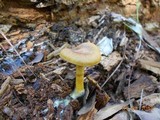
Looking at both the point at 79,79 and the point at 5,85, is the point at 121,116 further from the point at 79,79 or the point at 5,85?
the point at 5,85

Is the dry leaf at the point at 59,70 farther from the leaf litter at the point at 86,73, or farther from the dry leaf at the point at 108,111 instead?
the dry leaf at the point at 108,111

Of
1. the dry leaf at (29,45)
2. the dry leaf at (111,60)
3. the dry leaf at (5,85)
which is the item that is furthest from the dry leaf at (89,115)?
the dry leaf at (29,45)

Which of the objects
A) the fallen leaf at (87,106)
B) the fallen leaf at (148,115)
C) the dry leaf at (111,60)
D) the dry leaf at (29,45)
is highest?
the dry leaf at (29,45)

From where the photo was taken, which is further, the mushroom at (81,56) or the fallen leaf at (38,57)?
the fallen leaf at (38,57)

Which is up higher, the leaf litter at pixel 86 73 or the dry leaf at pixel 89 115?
the leaf litter at pixel 86 73

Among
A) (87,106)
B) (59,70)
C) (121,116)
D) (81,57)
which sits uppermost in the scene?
(81,57)

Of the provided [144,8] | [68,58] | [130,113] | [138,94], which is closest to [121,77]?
[138,94]

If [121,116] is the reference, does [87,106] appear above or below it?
above

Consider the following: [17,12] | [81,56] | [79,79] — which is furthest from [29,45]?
[81,56]

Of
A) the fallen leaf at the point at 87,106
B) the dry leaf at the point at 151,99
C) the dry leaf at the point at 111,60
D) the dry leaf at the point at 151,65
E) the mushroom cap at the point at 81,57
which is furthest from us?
the dry leaf at the point at 151,65
